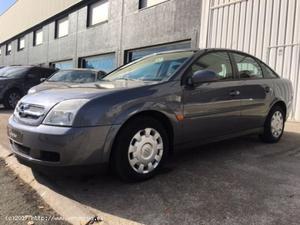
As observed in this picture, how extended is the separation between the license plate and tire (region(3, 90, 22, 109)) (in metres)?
8.23

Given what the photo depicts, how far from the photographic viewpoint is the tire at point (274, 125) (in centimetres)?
578

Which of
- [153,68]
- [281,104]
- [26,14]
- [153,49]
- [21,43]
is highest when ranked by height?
[26,14]

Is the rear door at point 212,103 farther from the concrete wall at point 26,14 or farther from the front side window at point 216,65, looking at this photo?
the concrete wall at point 26,14

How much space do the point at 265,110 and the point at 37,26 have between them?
26.2 meters

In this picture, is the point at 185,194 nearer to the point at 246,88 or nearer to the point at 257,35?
the point at 246,88

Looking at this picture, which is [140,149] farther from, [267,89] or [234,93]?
[267,89]

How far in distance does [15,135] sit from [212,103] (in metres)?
2.35

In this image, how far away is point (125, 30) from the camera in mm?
16094

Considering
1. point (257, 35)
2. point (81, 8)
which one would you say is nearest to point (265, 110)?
point (257, 35)

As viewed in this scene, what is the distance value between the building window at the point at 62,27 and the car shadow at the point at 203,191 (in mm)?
19795

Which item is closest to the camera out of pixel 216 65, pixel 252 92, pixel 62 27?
pixel 216 65

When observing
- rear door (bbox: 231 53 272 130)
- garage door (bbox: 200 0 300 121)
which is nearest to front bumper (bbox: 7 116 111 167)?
rear door (bbox: 231 53 272 130)

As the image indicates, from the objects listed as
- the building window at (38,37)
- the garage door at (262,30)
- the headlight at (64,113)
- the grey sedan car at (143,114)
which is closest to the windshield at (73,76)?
the garage door at (262,30)

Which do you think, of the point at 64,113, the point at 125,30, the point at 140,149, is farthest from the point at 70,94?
the point at 125,30
